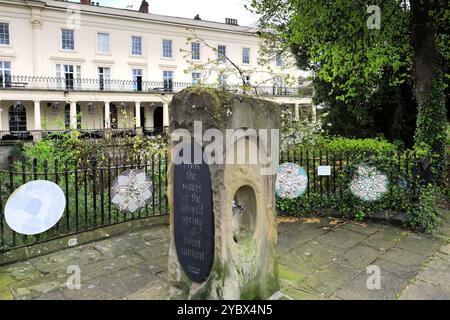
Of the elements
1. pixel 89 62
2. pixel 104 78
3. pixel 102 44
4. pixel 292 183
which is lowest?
pixel 292 183

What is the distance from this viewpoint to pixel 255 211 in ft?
11.0

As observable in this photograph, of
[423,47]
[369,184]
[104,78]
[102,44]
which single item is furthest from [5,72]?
[369,184]

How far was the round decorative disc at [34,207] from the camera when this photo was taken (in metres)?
4.59

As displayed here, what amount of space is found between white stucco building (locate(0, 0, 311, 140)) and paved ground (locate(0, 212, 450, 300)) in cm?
2100

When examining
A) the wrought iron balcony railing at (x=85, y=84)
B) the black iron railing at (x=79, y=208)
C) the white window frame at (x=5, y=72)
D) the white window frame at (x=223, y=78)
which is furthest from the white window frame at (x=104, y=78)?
the black iron railing at (x=79, y=208)

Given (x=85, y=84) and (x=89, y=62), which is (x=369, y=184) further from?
(x=89, y=62)

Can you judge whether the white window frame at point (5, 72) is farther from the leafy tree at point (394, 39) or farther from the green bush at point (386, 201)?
the green bush at point (386, 201)

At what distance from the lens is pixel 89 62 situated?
3288 cm

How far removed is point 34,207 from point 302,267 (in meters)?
3.71

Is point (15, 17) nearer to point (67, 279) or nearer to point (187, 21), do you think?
point (187, 21)

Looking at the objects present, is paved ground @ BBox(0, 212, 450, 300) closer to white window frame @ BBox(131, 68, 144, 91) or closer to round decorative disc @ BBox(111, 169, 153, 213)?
round decorative disc @ BBox(111, 169, 153, 213)

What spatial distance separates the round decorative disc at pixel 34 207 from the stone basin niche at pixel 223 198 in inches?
92.3
